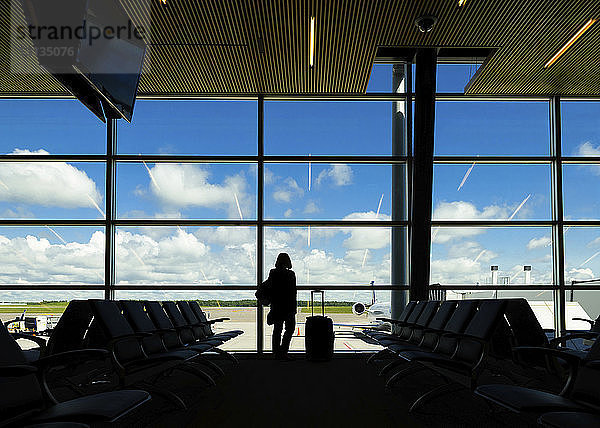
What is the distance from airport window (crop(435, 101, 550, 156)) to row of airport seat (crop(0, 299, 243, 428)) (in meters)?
4.63

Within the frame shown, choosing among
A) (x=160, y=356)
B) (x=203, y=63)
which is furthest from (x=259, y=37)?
(x=160, y=356)

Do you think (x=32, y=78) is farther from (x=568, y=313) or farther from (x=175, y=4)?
(x=568, y=313)

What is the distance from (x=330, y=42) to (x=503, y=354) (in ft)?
13.4

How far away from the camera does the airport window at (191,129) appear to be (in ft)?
29.3

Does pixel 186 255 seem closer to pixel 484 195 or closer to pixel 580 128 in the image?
pixel 484 195

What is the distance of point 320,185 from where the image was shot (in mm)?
8977

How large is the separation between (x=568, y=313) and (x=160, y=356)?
690cm

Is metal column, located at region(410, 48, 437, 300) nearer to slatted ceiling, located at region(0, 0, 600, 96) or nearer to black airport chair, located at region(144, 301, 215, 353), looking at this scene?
slatted ceiling, located at region(0, 0, 600, 96)

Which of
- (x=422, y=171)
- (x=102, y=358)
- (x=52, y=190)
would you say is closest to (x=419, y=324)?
(x=422, y=171)

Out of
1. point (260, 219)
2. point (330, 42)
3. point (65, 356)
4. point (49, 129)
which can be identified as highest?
point (330, 42)

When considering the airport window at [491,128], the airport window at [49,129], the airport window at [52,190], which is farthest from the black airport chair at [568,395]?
the airport window at [49,129]

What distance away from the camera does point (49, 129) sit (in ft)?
29.5

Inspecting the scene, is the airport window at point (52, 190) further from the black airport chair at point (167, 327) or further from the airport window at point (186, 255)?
the black airport chair at point (167, 327)

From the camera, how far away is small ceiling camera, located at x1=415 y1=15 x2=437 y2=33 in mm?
6379
